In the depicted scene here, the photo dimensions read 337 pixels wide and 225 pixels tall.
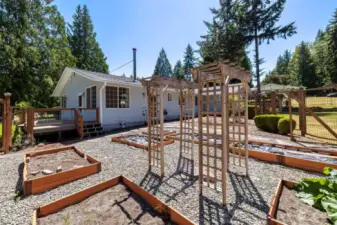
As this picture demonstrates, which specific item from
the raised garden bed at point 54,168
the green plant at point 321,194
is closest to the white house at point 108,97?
the raised garden bed at point 54,168

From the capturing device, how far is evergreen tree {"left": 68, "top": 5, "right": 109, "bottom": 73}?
26.2 m

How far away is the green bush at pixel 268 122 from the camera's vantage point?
8469 millimetres

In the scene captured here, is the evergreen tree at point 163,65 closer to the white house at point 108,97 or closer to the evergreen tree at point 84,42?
the evergreen tree at point 84,42

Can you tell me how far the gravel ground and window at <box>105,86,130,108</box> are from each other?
5469 mm

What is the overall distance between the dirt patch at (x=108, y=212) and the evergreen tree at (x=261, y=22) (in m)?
16.4

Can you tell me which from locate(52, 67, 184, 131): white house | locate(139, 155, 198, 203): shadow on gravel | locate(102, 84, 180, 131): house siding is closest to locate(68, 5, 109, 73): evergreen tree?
locate(52, 67, 184, 131): white house

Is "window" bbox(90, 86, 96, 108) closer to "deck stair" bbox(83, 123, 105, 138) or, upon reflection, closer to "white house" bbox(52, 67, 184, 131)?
"white house" bbox(52, 67, 184, 131)

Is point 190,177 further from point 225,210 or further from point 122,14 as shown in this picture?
point 122,14

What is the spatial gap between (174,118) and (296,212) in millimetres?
12427

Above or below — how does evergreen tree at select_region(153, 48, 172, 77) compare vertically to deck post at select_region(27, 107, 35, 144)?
above

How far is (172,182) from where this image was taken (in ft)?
11.5

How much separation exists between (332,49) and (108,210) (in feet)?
103

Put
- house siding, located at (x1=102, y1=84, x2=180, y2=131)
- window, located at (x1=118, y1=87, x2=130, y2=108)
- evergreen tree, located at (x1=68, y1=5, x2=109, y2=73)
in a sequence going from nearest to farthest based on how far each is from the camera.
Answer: house siding, located at (x1=102, y1=84, x2=180, y2=131) → window, located at (x1=118, y1=87, x2=130, y2=108) → evergreen tree, located at (x1=68, y1=5, x2=109, y2=73)

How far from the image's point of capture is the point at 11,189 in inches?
129
